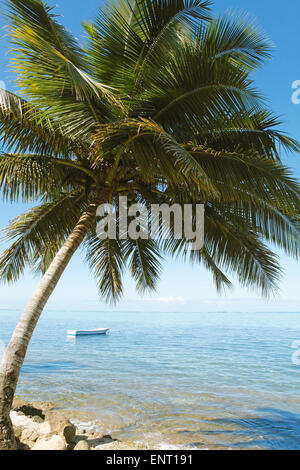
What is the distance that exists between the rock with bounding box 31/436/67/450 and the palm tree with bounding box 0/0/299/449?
1.46 feet

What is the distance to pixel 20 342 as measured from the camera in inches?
177

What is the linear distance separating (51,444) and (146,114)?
194 inches

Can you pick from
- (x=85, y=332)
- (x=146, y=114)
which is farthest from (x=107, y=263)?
(x=85, y=332)

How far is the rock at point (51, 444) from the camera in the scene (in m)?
4.36

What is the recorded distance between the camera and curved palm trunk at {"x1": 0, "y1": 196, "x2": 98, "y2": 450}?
4.12m

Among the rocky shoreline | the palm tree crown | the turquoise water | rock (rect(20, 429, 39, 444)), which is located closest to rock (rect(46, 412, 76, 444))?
the rocky shoreline

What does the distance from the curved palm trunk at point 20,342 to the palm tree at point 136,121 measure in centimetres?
1

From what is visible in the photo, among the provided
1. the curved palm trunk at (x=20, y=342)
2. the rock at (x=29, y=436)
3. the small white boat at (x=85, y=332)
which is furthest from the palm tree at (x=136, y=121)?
the small white boat at (x=85, y=332)

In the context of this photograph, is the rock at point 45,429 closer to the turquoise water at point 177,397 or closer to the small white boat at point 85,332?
the turquoise water at point 177,397

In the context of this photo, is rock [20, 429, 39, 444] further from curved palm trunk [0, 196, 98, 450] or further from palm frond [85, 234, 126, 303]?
palm frond [85, 234, 126, 303]

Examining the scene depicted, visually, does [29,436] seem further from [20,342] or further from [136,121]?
[136,121]

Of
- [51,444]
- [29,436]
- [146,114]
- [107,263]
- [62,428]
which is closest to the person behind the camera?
[51,444]

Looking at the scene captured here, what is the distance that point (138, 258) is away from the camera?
919cm
